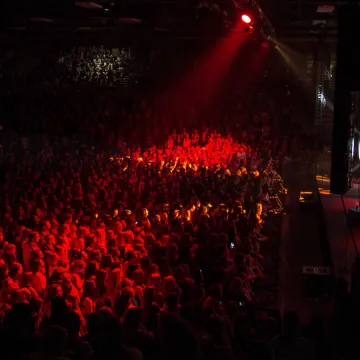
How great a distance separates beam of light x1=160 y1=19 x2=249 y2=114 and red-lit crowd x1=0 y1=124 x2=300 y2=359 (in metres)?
8.39

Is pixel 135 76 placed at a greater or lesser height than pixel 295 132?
greater

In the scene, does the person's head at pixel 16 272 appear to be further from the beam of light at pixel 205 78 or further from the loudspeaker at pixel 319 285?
the beam of light at pixel 205 78

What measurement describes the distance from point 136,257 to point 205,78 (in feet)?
55.4

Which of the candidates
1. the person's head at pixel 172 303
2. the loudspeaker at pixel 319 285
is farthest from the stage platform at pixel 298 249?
the person's head at pixel 172 303

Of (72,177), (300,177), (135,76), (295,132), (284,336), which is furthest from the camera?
(135,76)

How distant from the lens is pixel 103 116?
19.5 meters

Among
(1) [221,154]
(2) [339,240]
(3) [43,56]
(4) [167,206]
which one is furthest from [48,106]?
(2) [339,240]

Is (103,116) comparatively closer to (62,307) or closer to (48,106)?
(48,106)

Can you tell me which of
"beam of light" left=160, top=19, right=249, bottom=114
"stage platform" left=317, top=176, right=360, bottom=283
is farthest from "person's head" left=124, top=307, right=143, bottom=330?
"beam of light" left=160, top=19, right=249, bottom=114

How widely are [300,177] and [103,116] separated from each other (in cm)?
800

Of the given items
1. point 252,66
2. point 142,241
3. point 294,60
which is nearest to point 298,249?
point 142,241

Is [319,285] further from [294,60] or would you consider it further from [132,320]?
[294,60]

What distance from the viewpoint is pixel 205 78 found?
22.9 metres

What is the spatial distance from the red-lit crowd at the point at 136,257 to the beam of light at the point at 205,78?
839 centimetres
